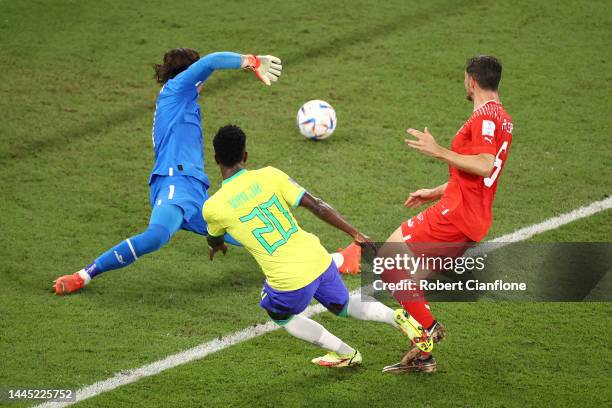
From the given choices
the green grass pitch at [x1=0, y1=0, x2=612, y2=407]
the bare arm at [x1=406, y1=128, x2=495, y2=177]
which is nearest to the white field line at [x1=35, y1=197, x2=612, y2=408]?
the green grass pitch at [x1=0, y1=0, x2=612, y2=407]

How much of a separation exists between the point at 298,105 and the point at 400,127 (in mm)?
1211

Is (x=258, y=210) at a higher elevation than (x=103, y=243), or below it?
higher

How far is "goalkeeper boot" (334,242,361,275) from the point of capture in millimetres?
8125

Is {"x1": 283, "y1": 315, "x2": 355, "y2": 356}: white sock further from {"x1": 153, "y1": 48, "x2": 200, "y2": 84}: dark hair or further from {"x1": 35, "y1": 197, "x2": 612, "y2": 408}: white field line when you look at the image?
{"x1": 153, "y1": 48, "x2": 200, "y2": 84}: dark hair

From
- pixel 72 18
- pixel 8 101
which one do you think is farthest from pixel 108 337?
pixel 72 18

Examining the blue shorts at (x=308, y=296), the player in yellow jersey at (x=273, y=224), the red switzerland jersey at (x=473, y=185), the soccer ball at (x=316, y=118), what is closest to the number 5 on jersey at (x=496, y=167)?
the red switzerland jersey at (x=473, y=185)

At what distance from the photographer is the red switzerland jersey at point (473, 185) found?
20.8ft

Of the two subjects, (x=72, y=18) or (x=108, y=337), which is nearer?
(x=108, y=337)

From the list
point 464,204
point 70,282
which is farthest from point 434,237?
point 70,282

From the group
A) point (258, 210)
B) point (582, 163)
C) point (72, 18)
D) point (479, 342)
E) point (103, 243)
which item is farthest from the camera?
point (72, 18)

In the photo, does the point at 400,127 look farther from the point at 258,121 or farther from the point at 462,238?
the point at 462,238

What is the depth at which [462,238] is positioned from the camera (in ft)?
21.4

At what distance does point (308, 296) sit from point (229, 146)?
1066 millimetres

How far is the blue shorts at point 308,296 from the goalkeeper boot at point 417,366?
59cm
